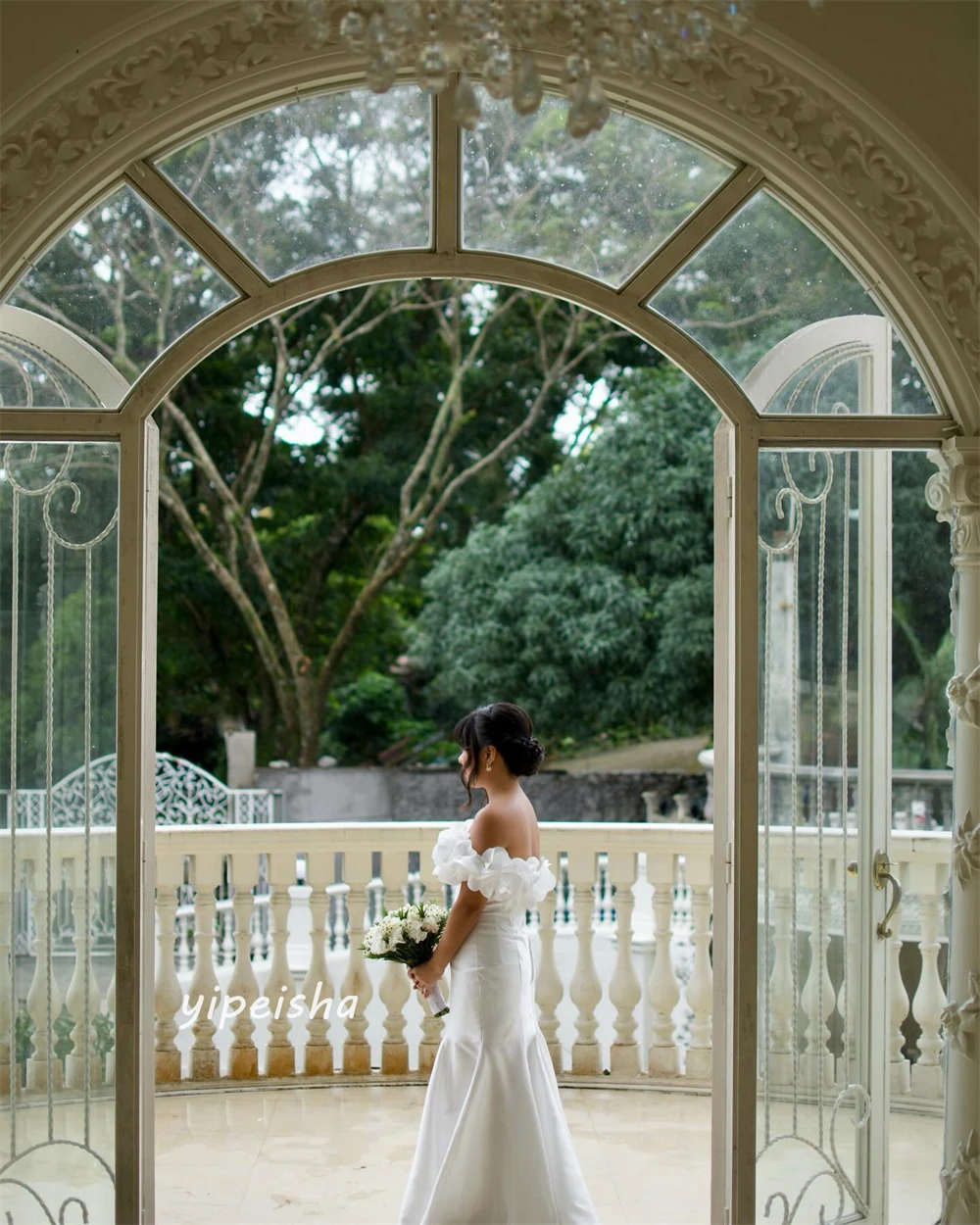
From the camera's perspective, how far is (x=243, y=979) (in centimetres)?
498

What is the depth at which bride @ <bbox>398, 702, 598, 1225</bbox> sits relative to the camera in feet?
11.2

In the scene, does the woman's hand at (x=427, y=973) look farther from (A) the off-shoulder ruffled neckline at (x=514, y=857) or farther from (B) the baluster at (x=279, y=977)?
(B) the baluster at (x=279, y=977)

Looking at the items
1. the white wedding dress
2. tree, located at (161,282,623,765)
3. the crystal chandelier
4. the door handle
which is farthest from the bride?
tree, located at (161,282,623,765)

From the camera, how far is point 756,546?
3.30 meters

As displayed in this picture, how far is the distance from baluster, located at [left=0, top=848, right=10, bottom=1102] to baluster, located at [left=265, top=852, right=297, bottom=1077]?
5.68 feet

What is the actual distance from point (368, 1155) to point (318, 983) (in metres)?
0.85

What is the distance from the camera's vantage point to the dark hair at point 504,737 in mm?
3639

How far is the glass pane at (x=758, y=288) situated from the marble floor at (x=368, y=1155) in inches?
84.6

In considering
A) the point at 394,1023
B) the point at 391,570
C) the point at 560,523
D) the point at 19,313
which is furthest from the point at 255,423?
the point at 19,313

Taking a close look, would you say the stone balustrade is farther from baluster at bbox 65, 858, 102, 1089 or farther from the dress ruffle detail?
baluster at bbox 65, 858, 102, 1089

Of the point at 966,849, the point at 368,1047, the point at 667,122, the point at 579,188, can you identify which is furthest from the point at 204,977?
the point at 667,122

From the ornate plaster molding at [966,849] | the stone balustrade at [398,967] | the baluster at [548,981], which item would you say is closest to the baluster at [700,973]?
the stone balustrade at [398,967]

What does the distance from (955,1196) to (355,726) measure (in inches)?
430

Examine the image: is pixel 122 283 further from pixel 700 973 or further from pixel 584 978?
pixel 700 973
